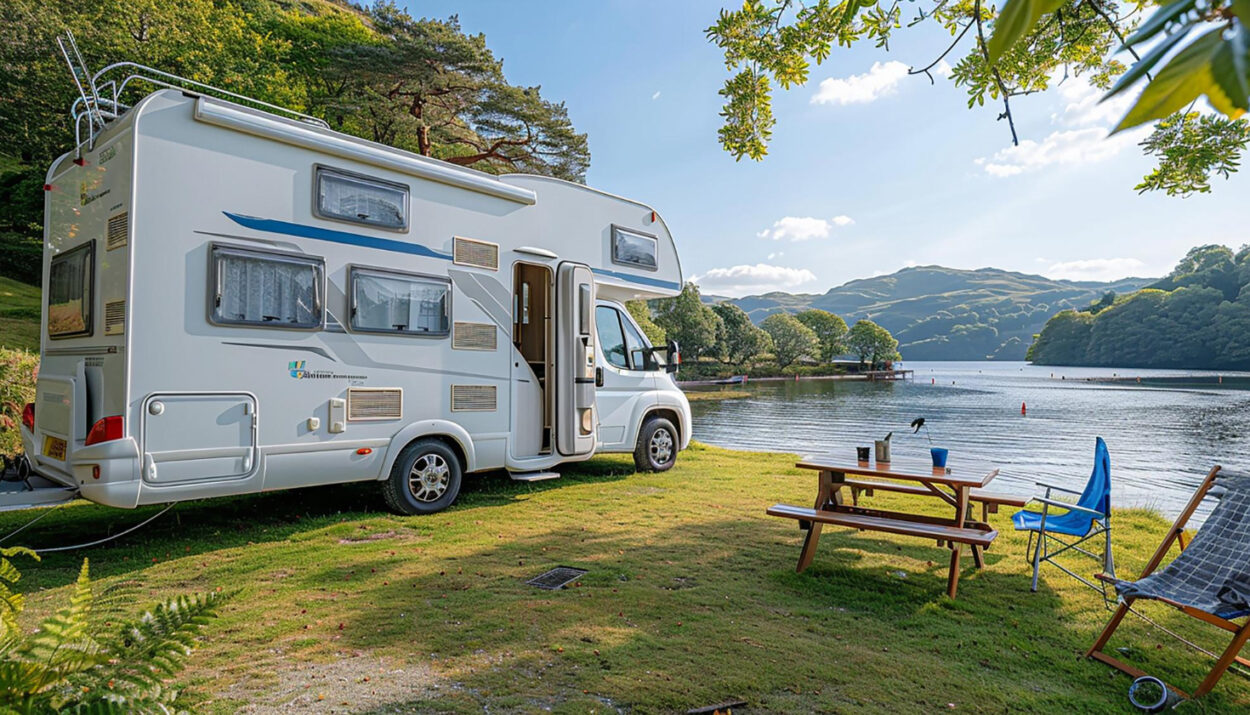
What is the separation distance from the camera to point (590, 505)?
7.85 m

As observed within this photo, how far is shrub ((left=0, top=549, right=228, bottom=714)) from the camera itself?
4.45ft

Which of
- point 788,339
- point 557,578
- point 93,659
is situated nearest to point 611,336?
point 557,578

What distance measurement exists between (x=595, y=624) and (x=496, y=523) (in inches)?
116

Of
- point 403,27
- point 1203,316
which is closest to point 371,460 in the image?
point 403,27

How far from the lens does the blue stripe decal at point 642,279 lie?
9.09 metres

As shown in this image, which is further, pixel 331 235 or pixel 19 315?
pixel 19 315

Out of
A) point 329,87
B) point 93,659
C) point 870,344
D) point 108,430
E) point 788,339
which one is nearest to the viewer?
point 93,659

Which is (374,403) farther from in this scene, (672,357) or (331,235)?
(672,357)

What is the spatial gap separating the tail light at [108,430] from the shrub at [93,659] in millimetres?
4244

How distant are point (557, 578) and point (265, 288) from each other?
363 centimetres

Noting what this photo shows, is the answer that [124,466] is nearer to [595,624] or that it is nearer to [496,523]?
[496,523]

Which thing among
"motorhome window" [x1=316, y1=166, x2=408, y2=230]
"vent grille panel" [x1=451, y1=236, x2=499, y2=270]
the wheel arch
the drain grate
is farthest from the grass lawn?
"motorhome window" [x1=316, y1=166, x2=408, y2=230]

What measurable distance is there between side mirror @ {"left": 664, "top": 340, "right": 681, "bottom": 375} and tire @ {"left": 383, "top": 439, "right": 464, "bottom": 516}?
3.62m

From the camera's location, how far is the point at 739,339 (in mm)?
82625
